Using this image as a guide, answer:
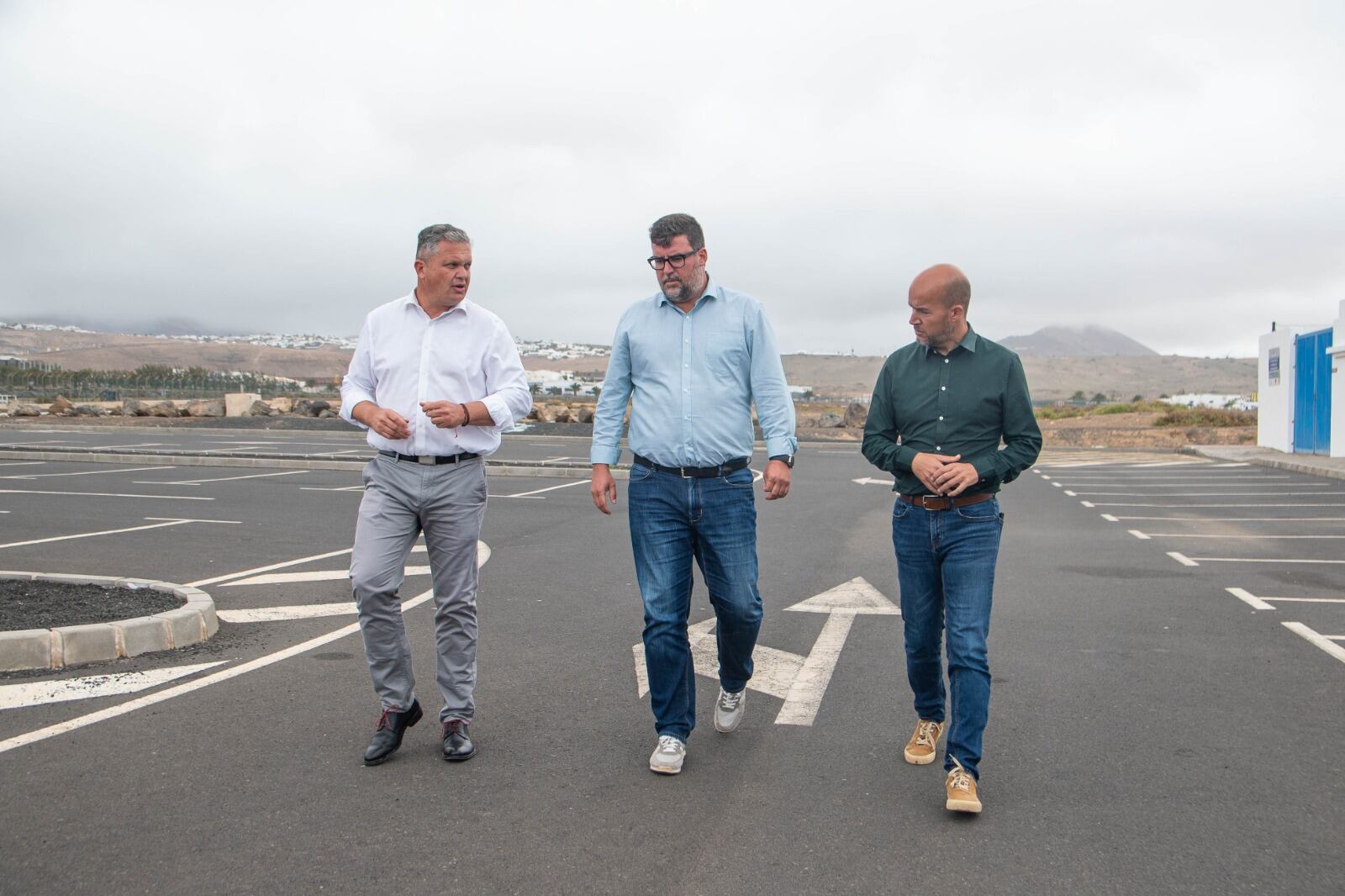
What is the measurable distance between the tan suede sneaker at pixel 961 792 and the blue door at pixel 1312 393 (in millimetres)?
27573

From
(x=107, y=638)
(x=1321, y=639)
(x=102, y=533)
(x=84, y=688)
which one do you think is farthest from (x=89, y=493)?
(x=1321, y=639)

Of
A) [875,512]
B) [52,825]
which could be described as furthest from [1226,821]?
[875,512]

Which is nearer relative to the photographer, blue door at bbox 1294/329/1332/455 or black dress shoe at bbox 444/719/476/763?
black dress shoe at bbox 444/719/476/763

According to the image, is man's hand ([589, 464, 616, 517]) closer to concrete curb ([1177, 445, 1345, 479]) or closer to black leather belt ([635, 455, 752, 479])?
black leather belt ([635, 455, 752, 479])

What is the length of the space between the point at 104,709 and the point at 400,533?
175 cm

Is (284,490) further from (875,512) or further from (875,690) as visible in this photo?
(875,690)

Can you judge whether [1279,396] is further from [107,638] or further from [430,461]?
[107,638]

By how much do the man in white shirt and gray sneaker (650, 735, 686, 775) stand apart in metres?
0.78

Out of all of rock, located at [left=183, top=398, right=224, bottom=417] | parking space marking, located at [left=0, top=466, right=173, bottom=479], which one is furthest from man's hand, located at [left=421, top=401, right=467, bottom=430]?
rock, located at [left=183, top=398, right=224, bottom=417]

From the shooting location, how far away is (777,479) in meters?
4.48

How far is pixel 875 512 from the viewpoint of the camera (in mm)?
15023

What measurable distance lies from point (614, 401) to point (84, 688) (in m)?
3.04

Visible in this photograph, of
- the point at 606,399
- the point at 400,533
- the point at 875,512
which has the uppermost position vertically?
the point at 606,399

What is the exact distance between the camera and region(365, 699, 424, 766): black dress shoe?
442 cm
